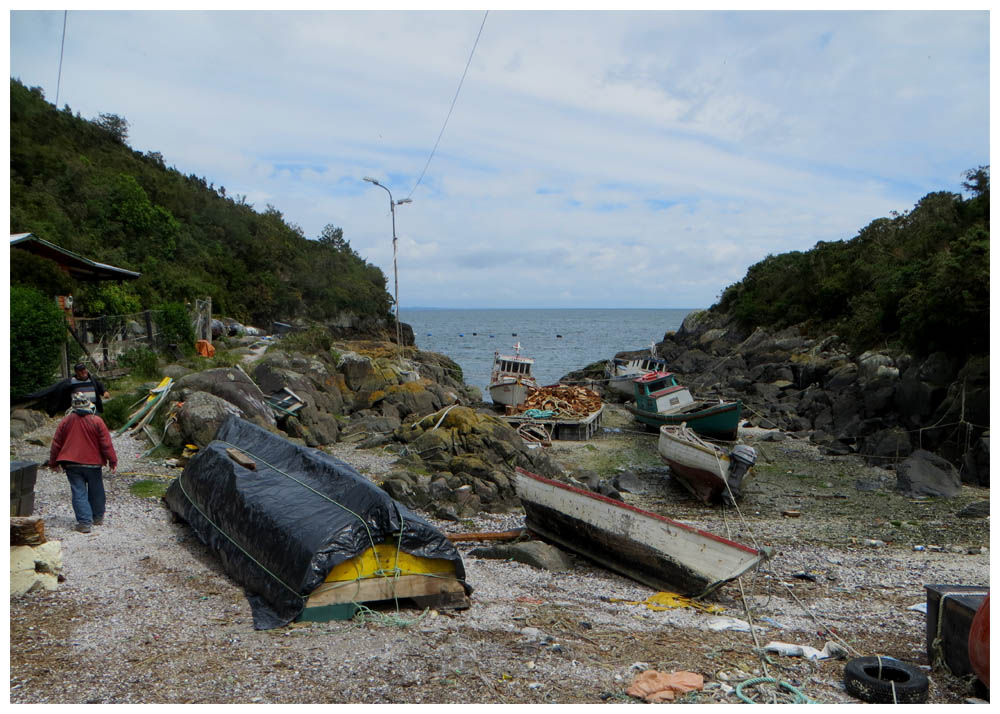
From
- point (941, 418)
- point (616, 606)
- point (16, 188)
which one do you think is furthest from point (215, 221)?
point (616, 606)

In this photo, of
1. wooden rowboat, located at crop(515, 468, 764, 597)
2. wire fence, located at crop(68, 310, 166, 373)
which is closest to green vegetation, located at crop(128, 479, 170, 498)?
wooden rowboat, located at crop(515, 468, 764, 597)

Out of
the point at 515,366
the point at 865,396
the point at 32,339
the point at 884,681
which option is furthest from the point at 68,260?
the point at 865,396

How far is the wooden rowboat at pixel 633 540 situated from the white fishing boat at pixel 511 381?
818 inches

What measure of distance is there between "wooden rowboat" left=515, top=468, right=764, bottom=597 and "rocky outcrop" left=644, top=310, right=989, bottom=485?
13.4 metres

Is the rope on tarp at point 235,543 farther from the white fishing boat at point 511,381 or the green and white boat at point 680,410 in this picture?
the white fishing boat at point 511,381

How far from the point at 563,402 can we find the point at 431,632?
24.2m

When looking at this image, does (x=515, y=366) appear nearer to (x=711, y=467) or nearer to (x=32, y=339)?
(x=711, y=467)

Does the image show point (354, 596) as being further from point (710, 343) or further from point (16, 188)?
point (710, 343)

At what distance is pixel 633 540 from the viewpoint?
9734mm

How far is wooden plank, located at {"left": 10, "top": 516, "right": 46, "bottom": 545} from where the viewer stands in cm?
668

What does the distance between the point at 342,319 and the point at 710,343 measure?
3254 centimetres

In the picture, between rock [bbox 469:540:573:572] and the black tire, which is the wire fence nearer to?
rock [bbox 469:540:573:572]

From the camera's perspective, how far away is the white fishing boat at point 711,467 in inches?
666

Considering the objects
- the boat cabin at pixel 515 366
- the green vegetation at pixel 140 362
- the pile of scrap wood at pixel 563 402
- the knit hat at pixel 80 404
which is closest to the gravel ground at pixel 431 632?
the knit hat at pixel 80 404
